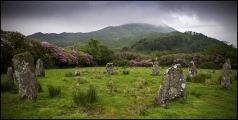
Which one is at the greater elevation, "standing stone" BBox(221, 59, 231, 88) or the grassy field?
"standing stone" BBox(221, 59, 231, 88)

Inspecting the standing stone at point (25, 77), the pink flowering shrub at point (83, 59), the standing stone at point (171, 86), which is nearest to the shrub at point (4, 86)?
the standing stone at point (25, 77)

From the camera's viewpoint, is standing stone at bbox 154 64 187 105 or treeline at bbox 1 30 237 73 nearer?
standing stone at bbox 154 64 187 105

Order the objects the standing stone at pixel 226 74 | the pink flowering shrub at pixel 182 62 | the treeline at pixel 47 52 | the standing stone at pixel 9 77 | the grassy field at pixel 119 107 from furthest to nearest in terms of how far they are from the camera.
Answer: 1. the pink flowering shrub at pixel 182 62
2. the treeline at pixel 47 52
3. the standing stone at pixel 226 74
4. the standing stone at pixel 9 77
5. the grassy field at pixel 119 107

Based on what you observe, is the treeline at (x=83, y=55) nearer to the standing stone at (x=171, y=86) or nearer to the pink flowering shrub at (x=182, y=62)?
the pink flowering shrub at (x=182, y=62)

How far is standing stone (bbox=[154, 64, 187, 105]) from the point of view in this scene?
1067 cm

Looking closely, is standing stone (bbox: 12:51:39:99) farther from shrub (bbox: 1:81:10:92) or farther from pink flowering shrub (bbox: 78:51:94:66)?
pink flowering shrub (bbox: 78:51:94:66)

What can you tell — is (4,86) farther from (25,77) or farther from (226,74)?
(226,74)

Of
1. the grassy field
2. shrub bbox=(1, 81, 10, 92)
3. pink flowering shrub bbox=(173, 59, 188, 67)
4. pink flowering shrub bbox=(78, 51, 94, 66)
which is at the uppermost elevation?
pink flowering shrub bbox=(78, 51, 94, 66)

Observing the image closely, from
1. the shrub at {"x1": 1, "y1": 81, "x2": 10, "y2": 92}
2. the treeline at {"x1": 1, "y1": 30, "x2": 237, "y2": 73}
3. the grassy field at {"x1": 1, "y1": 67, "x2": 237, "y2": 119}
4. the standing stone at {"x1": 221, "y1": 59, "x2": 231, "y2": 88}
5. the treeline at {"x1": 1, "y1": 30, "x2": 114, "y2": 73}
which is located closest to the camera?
the grassy field at {"x1": 1, "y1": 67, "x2": 237, "y2": 119}

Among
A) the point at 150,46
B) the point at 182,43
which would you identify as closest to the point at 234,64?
the point at 150,46

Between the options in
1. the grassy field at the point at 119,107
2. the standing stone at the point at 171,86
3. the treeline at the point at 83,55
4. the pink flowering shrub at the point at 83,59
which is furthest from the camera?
the pink flowering shrub at the point at 83,59

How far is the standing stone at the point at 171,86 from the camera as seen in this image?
10672 mm

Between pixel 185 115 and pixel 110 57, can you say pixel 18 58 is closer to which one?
pixel 185 115

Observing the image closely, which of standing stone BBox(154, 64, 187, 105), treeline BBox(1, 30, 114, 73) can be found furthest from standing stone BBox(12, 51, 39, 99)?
treeline BBox(1, 30, 114, 73)
